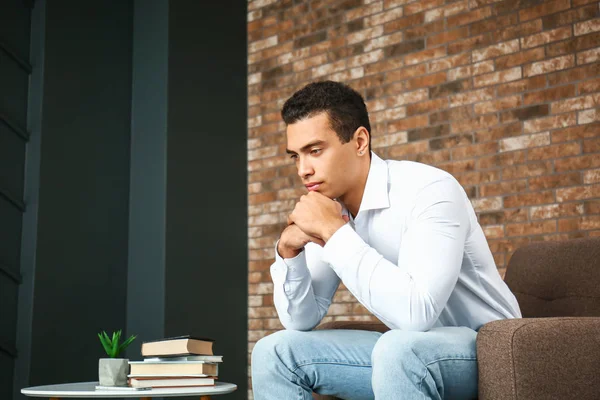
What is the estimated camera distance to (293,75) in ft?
13.4

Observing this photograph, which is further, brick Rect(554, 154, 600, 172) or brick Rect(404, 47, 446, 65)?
brick Rect(404, 47, 446, 65)

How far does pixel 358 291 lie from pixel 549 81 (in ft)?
6.34

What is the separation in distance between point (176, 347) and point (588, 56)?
206 cm

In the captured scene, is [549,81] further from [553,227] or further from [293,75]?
[293,75]

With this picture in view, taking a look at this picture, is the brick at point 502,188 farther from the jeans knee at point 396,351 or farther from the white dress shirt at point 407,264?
the jeans knee at point 396,351

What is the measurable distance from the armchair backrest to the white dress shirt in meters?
0.52

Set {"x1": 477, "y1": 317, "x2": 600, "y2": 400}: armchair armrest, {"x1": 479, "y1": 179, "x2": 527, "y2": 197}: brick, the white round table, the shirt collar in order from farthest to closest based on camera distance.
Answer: {"x1": 479, "y1": 179, "x2": 527, "y2": 197}: brick
the white round table
the shirt collar
{"x1": 477, "y1": 317, "x2": 600, "y2": 400}: armchair armrest

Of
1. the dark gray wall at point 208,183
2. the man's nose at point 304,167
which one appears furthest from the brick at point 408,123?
the man's nose at point 304,167

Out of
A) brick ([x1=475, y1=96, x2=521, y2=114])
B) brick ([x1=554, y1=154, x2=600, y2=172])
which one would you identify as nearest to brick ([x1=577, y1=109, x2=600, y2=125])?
brick ([x1=554, y1=154, x2=600, y2=172])

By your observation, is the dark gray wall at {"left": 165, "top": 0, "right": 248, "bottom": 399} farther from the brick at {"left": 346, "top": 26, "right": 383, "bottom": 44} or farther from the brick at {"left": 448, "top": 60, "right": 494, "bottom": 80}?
the brick at {"left": 448, "top": 60, "right": 494, "bottom": 80}

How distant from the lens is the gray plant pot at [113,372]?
2.23 meters

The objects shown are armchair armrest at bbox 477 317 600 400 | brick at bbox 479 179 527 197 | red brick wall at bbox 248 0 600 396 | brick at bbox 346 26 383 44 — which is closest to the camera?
armchair armrest at bbox 477 317 600 400

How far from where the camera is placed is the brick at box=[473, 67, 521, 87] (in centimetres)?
324

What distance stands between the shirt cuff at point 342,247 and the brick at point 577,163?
67.8 inches
